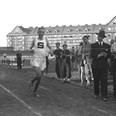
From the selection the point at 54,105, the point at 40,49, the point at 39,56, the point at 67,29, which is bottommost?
the point at 54,105

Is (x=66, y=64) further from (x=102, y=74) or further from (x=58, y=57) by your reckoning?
(x=102, y=74)

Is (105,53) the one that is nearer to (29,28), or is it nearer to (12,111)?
(12,111)

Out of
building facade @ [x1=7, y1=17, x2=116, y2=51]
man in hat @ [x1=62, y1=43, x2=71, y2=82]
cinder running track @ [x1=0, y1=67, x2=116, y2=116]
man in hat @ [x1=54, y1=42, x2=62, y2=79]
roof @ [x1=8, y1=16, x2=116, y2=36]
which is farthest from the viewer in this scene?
roof @ [x1=8, y1=16, x2=116, y2=36]

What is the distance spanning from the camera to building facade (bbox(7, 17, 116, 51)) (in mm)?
135875

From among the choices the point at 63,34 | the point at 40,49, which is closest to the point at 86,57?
the point at 40,49

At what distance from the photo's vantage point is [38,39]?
9.74 meters

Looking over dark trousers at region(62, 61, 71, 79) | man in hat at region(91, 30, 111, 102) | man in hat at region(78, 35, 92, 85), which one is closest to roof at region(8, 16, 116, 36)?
dark trousers at region(62, 61, 71, 79)

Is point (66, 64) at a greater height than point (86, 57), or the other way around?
point (86, 57)

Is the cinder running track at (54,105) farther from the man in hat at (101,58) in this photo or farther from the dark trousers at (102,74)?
the man in hat at (101,58)

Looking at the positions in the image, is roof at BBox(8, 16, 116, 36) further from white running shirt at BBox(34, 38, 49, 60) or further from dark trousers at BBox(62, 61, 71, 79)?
white running shirt at BBox(34, 38, 49, 60)

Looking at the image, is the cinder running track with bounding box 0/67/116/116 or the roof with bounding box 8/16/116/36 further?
the roof with bounding box 8/16/116/36

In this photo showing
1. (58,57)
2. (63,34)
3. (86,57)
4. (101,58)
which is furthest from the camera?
(63,34)

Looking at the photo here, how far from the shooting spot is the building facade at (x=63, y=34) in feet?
446

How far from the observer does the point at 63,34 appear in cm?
15525
